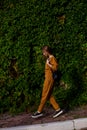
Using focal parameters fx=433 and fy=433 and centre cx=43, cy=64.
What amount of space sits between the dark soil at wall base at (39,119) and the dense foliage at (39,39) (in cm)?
47

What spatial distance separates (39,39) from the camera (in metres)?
10.6

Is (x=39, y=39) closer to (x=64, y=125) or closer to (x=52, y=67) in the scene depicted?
(x=52, y=67)

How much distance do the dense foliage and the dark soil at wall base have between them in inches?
18.4

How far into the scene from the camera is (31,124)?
9.04 m

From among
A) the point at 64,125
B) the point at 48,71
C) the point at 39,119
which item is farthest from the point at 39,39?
the point at 64,125

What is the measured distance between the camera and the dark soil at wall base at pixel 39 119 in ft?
30.3

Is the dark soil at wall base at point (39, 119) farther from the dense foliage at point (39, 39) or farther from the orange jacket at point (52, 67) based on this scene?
the orange jacket at point (52, 67)

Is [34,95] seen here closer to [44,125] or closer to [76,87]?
[76,87]

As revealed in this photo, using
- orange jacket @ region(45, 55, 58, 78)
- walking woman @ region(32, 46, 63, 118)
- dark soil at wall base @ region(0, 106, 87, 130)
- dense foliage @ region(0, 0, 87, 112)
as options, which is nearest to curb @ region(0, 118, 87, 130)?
dark soil at wall base @ region(0, 106, 87, 130)

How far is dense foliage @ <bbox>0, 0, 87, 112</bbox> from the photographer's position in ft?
34.8

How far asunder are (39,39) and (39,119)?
217cm

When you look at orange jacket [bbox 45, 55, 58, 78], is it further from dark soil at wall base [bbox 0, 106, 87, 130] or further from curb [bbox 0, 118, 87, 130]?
curb [bbox 0, 118, 87, 130]

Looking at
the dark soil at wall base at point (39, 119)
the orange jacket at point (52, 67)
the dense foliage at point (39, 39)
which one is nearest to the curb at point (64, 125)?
the dark soil at wall base at point (39, 119)

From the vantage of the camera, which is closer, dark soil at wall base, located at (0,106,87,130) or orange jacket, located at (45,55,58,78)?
orange jacket, located at (45,55,58,78)
